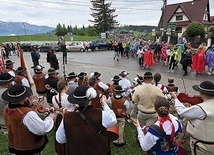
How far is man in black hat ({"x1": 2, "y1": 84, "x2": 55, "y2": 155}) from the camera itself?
303 cm

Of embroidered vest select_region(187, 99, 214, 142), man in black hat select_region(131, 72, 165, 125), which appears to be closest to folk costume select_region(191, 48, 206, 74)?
man in black hat select_region(131, 72, 165, 125)

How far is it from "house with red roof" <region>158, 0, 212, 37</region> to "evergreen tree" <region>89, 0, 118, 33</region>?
59.5 feet

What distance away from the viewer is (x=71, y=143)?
8.71ft

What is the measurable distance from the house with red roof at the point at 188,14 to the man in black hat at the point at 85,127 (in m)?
45.3

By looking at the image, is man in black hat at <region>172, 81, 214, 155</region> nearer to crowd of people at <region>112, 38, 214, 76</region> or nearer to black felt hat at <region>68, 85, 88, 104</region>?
black felt hat at <region>68, 85, 88, 104</region>

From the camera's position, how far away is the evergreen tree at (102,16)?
198 feet

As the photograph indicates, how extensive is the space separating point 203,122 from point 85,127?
163 cm

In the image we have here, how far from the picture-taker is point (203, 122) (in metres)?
2.92

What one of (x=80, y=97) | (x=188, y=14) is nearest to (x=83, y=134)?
(x=80, y=97)

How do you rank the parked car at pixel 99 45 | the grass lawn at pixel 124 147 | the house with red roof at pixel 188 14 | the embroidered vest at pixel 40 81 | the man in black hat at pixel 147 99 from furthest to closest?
the house with red roof at pixel 188 14 < the parked car at pixel 99 45 < the embroidered vest at pixel 40 81 < the grass lawn at pixel 124 147 < the man in black hat at pixel 147 99

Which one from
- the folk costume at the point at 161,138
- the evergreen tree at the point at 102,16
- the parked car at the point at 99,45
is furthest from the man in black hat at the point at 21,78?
the evergreen tree at the point at 102,16

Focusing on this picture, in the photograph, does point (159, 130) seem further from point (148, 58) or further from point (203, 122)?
point (148, 58)

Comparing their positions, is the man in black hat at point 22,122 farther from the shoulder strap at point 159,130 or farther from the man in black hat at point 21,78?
the man in black hat at point 21,78

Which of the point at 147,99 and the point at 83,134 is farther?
the point at 147,99
